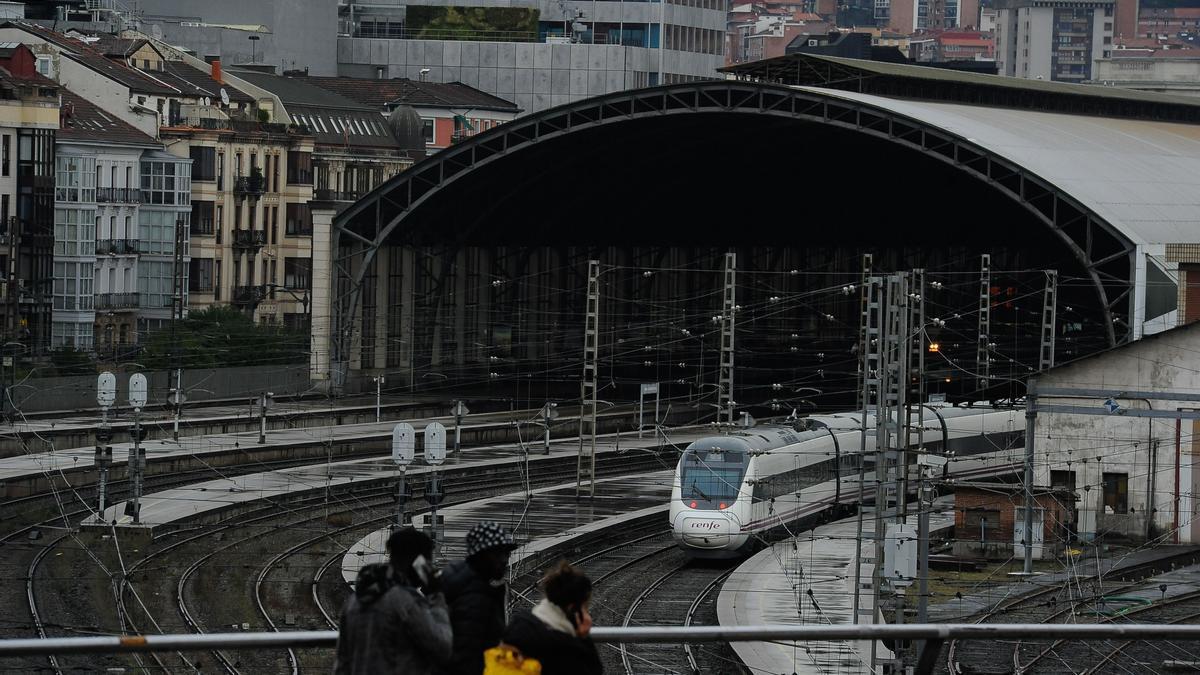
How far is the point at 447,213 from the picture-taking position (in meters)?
85.9

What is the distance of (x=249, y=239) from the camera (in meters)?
105

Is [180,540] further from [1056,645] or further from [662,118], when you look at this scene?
[662,118]

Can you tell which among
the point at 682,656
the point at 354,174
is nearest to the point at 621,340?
the point at 354,174

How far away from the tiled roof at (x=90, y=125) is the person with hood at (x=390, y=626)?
82.8 m

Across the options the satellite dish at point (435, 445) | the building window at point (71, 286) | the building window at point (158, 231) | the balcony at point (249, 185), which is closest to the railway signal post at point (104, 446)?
the satellite dish at point (435, 445)

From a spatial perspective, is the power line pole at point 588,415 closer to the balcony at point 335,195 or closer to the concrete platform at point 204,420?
the concrete platform at point 204,420

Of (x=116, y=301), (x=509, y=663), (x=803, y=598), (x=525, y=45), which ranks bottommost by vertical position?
(x=803, y=598)

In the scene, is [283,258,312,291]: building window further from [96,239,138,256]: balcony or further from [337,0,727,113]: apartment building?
[337,0,727,113]: apartment building

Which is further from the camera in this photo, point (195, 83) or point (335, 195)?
point (335, 195)

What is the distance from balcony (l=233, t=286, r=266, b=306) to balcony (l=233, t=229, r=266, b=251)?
198cm

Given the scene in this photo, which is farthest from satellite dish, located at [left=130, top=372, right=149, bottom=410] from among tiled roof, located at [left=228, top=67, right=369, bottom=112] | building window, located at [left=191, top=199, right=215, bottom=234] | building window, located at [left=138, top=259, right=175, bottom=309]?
tiled roof, located at [left=228, top=67, right=369, bottom=112]

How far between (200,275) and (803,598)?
62731 millimetres

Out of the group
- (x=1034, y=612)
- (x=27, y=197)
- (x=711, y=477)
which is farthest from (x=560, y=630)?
(x=27, y=197)

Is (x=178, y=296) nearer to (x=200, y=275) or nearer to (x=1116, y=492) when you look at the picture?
(x=200, y=275)
